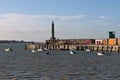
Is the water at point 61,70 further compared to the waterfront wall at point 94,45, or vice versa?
the waterfront wall at point 94,45

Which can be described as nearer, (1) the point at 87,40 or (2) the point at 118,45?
(2) the point at 118,45

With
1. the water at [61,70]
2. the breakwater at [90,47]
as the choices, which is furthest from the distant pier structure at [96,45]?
the water at [61,70]

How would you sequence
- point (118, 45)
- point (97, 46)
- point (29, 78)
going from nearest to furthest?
point (29, 78) → point (118, 45) → point (97, 46)

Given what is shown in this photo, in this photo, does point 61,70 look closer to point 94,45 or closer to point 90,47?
point 94,45

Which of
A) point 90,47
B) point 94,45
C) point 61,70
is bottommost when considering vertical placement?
point 61,70

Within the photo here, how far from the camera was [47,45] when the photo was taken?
197000 millimetres

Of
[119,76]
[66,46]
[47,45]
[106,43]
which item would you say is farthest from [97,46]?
[119,76]

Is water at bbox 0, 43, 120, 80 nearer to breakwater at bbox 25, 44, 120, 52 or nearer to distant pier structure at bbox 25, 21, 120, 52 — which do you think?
breakwater at bbox 25, 44, 120, 52

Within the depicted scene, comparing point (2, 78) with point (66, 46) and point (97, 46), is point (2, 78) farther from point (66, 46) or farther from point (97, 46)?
point (66, 46)

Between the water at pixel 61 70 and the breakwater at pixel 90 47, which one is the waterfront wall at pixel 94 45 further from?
the water at pixel 61 70

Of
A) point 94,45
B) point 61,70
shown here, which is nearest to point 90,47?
point 94,45

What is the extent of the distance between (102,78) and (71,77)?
166 inches

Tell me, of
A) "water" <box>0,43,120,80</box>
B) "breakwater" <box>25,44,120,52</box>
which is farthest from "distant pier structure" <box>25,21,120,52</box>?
"water" <box>0,43,120,80</box>

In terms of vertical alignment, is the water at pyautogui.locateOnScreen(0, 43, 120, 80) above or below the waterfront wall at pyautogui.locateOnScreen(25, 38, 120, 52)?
below
